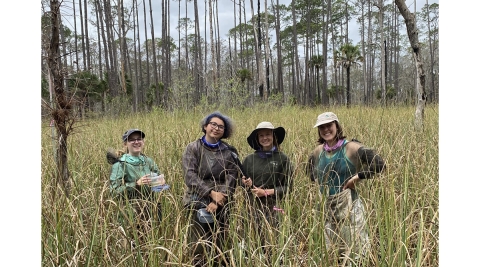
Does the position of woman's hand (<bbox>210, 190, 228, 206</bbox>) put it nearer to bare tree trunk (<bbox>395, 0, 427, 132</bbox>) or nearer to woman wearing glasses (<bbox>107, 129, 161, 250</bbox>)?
woman wearing glasses (<bbox>107, 129, 161, 250</bbox>)

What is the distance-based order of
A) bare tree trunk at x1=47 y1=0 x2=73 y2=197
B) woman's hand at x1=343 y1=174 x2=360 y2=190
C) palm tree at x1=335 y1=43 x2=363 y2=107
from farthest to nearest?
1. palm tree at x1=335 y1=43 x2=363 y2=107
2. woman's hand at x1=343 y1=174 x2=360 y2=190
3. bare tree trunk at x1=47 y1=0 x2=73 y2=197

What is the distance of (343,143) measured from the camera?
6.25 feet

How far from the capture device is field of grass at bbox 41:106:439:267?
1323 millimetres

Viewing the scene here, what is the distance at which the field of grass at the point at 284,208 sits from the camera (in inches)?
52.1

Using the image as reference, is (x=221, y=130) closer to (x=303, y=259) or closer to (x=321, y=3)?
(x=303, y=259)

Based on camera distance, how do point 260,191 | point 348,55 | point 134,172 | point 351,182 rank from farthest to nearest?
point 348,55 < point 134,172 < point 260,191 < point 351,182

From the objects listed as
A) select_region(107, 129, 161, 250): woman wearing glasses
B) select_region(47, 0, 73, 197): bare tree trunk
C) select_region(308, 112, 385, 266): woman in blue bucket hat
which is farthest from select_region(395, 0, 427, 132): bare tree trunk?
select_region(47, 0, 73, 197): bare tree trunk

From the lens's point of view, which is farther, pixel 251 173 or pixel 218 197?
pixel 251 173

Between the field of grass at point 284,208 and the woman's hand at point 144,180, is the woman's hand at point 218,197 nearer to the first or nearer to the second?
the field of grass at point 284,208

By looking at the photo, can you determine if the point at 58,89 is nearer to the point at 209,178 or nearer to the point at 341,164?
the point at 209,178

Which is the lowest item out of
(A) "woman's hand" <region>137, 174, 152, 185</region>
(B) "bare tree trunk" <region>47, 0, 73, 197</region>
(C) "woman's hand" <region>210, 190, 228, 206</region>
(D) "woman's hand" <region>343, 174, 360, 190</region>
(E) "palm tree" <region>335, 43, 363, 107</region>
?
(C) "woman's hand" <region>210, 190, 228, 206</region>

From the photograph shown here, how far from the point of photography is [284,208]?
1674 millimetres

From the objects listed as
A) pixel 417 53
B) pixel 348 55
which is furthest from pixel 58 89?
pixel 348 55
